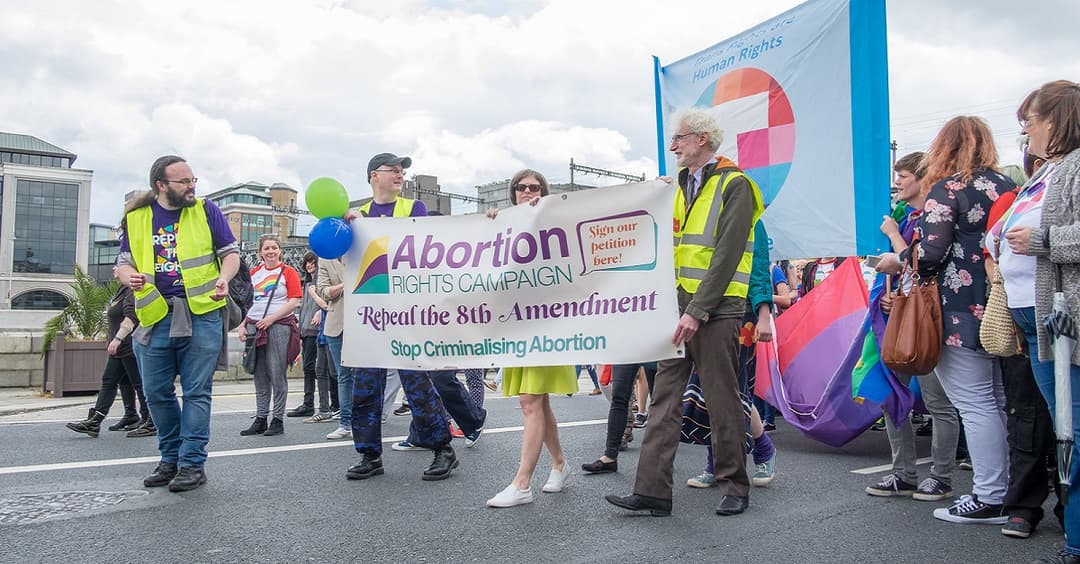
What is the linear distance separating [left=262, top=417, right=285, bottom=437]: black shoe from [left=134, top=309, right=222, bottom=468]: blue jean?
6.71 feet

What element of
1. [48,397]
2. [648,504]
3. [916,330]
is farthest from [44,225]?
[916,330]

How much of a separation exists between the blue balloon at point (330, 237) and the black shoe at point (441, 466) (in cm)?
147

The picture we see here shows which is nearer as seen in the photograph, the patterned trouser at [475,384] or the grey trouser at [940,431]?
the grey trouser at [940,431]

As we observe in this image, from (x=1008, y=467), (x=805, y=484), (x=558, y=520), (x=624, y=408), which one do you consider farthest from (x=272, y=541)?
(x=1008, y=467)

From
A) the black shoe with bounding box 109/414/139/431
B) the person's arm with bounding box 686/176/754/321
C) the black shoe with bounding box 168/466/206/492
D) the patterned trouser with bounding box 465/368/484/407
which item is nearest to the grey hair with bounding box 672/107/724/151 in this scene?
the person's arm with bounding box 686/176/754/321

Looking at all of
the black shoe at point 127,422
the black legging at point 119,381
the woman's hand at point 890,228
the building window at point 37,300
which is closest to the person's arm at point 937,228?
the woman's hand at point 890,228

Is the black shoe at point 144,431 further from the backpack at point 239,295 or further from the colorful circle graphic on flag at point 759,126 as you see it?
the colorful circle graphic on flag at point 759,126

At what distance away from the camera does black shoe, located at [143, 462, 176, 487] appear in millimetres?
5105

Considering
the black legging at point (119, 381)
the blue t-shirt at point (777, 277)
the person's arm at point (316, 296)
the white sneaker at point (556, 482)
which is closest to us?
the white sneaker at point (556, 482)

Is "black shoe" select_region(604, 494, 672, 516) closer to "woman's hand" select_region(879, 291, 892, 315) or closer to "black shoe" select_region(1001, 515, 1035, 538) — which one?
"black shoe" select_region(1001, 515, 1035, 538)

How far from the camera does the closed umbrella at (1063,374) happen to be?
3.32 m

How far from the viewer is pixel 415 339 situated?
5.13m

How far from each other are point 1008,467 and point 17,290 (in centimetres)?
11951

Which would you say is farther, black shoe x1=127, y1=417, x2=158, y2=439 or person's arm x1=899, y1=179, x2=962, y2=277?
black shoe x1=127, y1=417, x2=158, y2=439
